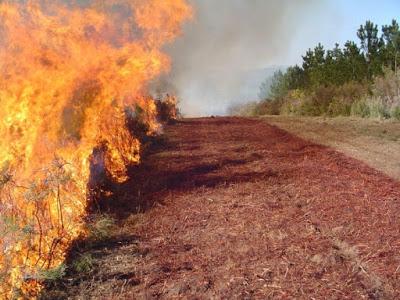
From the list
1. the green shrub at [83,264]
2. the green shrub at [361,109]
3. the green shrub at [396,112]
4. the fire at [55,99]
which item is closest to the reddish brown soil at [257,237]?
the green shrub at [83,264]

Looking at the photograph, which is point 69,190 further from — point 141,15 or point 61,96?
point 141,15

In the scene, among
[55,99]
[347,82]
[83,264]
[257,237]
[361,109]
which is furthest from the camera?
[347,82]

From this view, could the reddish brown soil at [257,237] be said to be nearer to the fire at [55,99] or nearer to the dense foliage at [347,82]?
the fire at [55,99]

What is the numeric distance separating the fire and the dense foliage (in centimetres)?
1614

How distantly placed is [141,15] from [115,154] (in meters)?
2.72

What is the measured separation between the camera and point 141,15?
303 inches

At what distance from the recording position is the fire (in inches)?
178

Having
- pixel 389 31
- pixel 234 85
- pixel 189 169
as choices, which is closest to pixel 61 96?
pixel 189 169

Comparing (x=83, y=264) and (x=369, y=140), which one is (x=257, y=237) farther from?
(x=369, y=140)

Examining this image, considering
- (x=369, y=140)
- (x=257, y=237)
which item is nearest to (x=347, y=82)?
(x=369, y=140)

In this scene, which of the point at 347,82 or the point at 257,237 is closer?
the point at 257,237

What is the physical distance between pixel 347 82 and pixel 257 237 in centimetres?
3518

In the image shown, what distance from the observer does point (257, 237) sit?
5.19 m

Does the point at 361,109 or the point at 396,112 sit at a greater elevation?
the point at 361,109
